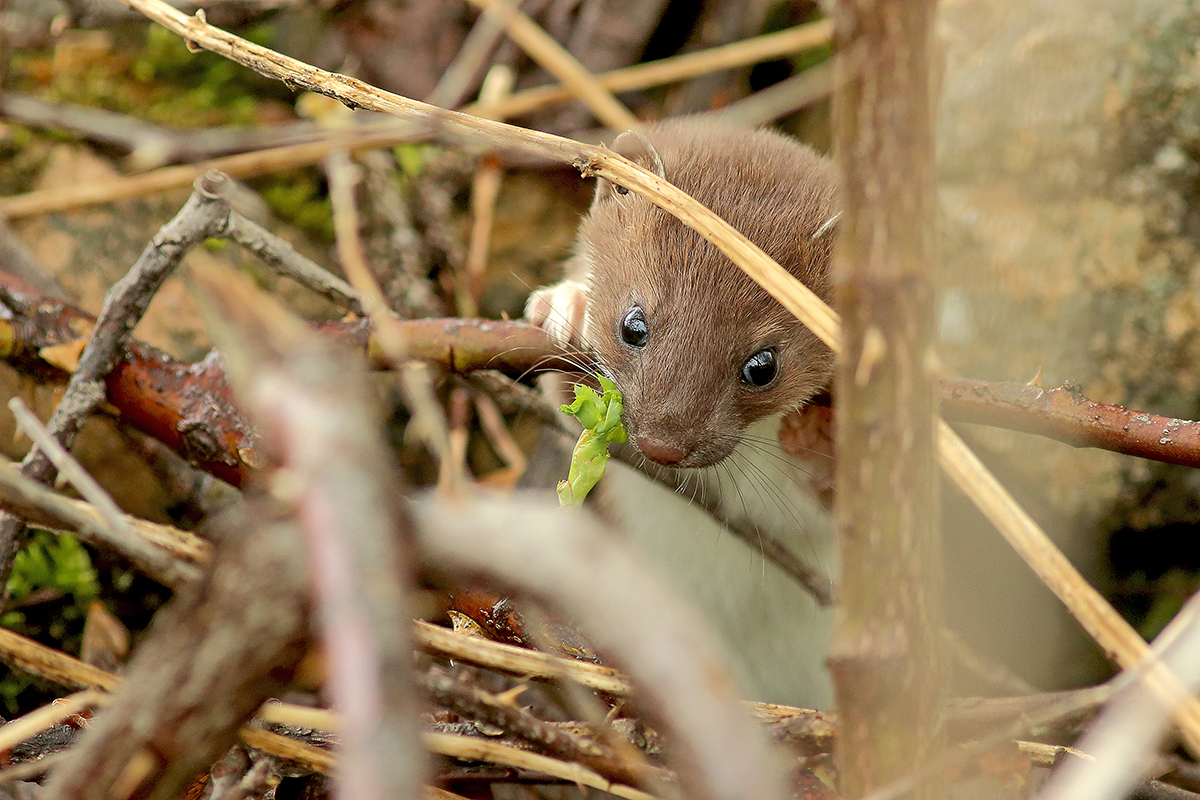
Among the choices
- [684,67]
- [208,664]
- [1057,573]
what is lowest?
[208,664]

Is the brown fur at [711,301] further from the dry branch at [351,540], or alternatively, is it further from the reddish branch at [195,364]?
the dry branch at [351,540]

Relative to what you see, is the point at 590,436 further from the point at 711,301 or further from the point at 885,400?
the point at 885,400

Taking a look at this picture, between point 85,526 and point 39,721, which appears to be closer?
point 85,526

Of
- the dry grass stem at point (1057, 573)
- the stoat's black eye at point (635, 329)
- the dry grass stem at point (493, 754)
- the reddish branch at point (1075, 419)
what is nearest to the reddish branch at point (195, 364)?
the reddish branch at point (1075, 419)

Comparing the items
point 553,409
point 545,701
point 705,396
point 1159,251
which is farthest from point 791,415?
point 1159,251

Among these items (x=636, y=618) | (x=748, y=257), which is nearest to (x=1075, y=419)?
(x=748, y=257)

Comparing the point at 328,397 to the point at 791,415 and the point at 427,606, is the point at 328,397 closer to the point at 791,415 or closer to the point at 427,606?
the point at 427,606
